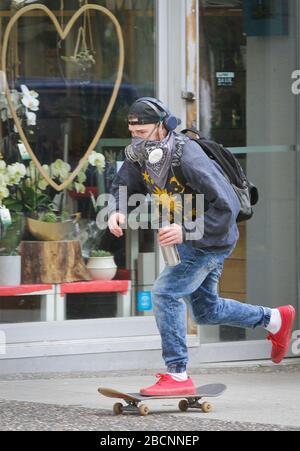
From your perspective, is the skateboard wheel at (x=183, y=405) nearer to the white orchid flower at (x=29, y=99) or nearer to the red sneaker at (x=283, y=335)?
the red sneaker at (x=283, y=335)

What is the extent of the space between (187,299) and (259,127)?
271 centimetres

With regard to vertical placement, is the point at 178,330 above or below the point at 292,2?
below

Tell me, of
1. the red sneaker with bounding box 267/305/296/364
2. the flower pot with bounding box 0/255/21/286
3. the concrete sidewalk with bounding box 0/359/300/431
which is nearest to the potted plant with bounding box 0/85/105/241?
the flower pot with bounding box 0/255/21/286

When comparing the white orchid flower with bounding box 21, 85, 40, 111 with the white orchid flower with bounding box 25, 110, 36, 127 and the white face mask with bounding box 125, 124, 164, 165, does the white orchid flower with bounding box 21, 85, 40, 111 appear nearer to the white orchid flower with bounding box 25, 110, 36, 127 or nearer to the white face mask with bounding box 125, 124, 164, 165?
the white orchid flower with bounding box 25, 110, 36, 127

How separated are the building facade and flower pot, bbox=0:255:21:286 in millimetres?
93

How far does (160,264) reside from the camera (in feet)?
28.5

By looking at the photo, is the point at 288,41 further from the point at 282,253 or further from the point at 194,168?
the point at 194,168

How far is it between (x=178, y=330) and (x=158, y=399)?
1.38 ft

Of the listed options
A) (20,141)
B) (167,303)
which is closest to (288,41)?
(20,141)

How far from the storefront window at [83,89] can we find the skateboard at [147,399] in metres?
1.95

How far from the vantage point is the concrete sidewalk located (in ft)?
20.8

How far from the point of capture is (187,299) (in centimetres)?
673

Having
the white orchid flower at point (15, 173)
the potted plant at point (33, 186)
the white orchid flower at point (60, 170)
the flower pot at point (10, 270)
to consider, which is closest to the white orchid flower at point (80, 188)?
the potted plant at point (33, 186)

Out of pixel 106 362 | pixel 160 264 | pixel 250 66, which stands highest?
pixel 250 66
